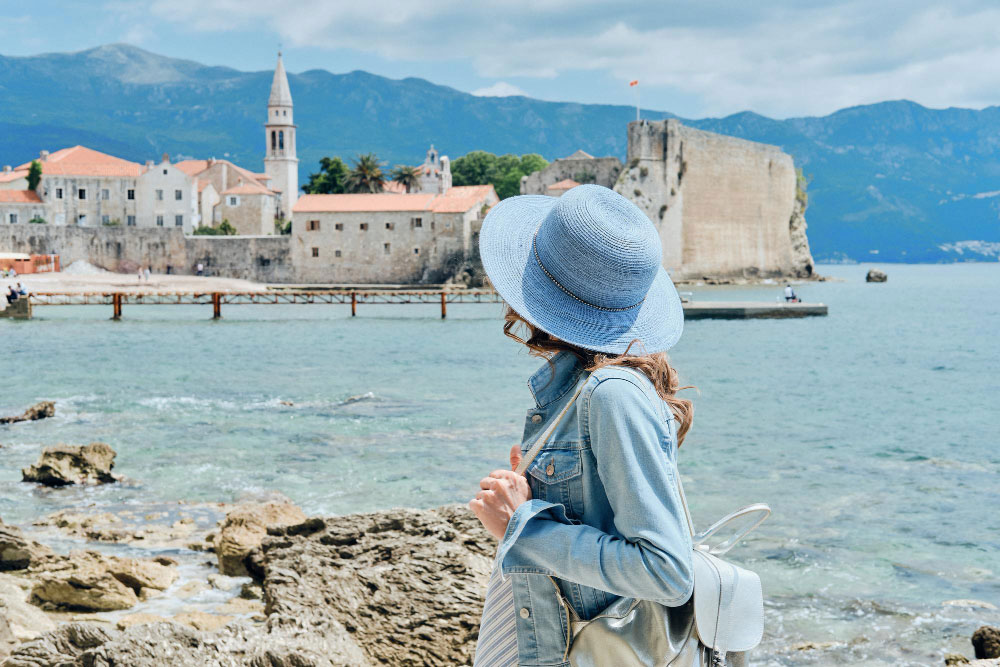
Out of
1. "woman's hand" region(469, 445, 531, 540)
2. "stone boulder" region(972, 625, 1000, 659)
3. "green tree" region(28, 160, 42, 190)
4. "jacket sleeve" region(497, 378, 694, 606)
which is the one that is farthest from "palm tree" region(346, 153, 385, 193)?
"jacket sleeve" region(497, 378, 694, 606)

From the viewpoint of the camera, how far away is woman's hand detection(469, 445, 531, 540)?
159cm

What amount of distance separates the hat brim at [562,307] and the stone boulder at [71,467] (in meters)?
8.84

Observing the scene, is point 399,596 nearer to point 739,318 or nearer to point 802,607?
point 802,607

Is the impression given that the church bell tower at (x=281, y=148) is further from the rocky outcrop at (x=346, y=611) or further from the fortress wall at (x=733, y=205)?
the rocky outcrop at (x=346, y=611)

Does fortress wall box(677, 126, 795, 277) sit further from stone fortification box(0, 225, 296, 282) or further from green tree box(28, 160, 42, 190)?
green tree box(28, 160, 42, 190)

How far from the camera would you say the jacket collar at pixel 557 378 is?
66.6 inches

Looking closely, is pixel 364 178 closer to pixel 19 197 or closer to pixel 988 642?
pixel 19 197

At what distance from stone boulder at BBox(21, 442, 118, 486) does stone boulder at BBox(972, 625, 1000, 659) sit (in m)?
7.77

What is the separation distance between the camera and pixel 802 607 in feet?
21.0

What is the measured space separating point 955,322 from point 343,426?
35.2 meters

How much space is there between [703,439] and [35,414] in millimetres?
9334

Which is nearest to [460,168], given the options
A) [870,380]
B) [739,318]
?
[739,318]

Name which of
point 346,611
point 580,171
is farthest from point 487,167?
point 346,611

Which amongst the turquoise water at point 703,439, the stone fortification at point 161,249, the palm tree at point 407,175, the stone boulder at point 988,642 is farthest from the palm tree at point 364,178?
the stone boulder at point 988,642
